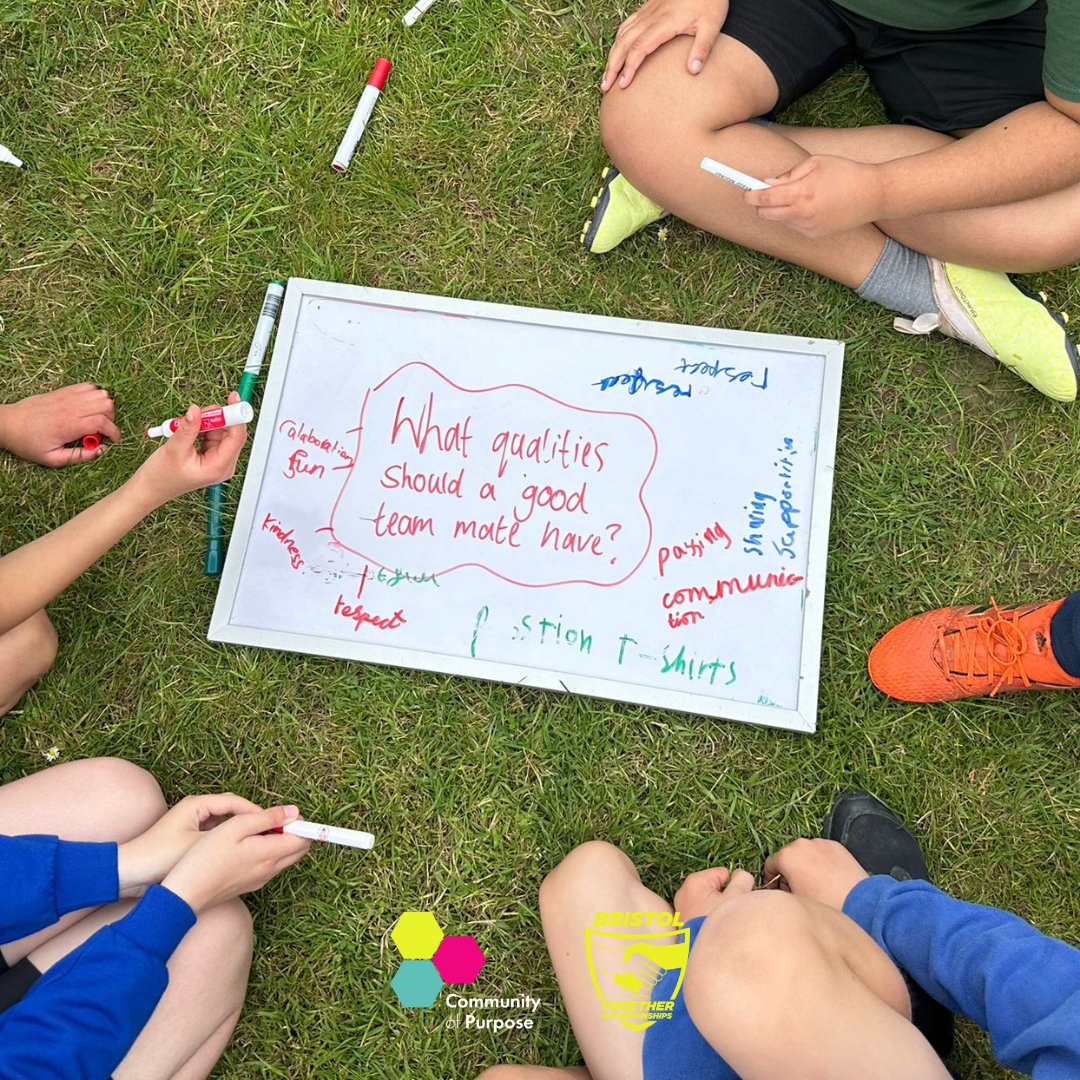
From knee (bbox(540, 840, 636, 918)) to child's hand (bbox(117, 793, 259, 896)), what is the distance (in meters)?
0.32

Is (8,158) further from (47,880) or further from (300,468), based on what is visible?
(47,880)

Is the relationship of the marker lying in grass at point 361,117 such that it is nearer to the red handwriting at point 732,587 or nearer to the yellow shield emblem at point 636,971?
the red handwriting at point 732,587

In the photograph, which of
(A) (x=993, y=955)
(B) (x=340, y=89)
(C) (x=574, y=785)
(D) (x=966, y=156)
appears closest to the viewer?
(A) (x=993, y=955)

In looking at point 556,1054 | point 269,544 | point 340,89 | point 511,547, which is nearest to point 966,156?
point 511,547

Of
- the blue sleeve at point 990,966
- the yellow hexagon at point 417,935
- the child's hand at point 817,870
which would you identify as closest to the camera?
the blue sleeve at point 990,966

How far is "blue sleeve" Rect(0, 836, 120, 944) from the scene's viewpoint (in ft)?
2.65

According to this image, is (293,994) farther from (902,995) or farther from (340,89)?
(340,89)

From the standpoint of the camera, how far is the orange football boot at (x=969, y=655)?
956 millimetres

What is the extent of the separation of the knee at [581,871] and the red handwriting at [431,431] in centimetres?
46

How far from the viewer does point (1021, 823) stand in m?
1.00

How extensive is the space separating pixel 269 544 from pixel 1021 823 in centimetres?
89

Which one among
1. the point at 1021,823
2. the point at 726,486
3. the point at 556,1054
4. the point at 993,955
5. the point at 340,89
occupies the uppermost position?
the point at 340,89

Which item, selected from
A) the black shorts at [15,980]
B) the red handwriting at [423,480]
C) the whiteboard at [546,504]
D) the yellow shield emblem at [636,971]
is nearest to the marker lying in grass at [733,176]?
the whiteboard at [546,504]

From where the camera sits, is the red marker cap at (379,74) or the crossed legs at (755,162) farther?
the red marker cap at (379,74)
